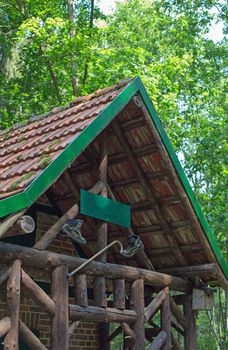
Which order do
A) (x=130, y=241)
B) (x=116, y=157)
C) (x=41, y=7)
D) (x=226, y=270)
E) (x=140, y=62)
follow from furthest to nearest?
(x=41, y=7) < (x=140, y=62) < (x=226, y=270) < (x=116, y=157) < (x=130, y=241)

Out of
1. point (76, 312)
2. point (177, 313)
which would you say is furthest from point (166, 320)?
point (76, 312)

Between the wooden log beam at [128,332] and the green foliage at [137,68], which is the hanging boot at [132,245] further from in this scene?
the green foliage at [137,68]

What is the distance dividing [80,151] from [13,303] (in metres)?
1.82

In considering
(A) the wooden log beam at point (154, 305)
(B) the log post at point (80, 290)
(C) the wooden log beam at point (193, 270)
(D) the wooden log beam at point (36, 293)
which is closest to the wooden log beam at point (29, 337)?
(D) the wooden log beam at point (36, 293)

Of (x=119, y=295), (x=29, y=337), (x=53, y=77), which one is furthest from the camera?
(x=53, y=77)

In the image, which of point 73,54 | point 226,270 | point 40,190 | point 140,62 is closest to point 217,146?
point 140,62

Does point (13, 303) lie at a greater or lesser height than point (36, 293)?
lesser

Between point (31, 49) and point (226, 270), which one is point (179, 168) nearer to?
point (226, 270)

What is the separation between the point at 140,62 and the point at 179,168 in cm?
Answer: 914

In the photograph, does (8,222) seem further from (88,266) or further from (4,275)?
(88,266)

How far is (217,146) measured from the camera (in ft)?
54.0

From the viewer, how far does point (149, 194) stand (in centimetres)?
802

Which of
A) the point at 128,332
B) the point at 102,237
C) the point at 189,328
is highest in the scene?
the point at 102,237

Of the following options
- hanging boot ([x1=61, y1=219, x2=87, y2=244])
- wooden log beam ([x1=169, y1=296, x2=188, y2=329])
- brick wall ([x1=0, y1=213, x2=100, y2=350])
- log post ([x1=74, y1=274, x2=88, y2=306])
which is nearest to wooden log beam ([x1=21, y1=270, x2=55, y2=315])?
log post ([x1=74, y1=274, x2=88, y2=306])
